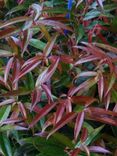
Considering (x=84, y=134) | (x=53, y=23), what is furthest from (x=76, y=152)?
(x=53, y=23)

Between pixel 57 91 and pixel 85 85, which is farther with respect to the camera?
pixel 57 91

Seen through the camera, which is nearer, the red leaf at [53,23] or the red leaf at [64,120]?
the red leaf at [64,120]

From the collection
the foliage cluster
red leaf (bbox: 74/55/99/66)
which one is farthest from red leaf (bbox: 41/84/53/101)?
red leaf (bbox: 74/55/99/66)

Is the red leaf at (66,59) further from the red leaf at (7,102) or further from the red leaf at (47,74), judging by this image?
the red leaf at (7,102)

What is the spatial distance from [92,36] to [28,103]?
31cm

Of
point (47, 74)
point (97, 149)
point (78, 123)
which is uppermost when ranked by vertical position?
point (47, 74)

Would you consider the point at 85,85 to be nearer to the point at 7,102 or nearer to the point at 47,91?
the point at 47,91

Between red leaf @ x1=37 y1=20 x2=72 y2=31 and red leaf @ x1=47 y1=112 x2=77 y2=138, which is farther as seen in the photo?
red leaf @ x1=37 y1=20 x2=72 y2=31

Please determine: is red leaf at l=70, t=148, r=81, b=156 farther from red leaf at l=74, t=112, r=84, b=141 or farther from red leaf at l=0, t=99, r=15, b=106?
red leaf at l=0, t=99, r=15, b=106

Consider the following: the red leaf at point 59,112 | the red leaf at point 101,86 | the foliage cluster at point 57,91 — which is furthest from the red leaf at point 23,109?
the red leaf at point 101,86

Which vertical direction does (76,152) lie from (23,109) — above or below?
below

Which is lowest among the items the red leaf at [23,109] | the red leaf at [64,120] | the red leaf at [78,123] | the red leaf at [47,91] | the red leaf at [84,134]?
A: the red leaf at [84,134]

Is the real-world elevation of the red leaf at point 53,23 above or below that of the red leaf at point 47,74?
above

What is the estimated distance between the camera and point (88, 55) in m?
1.03
